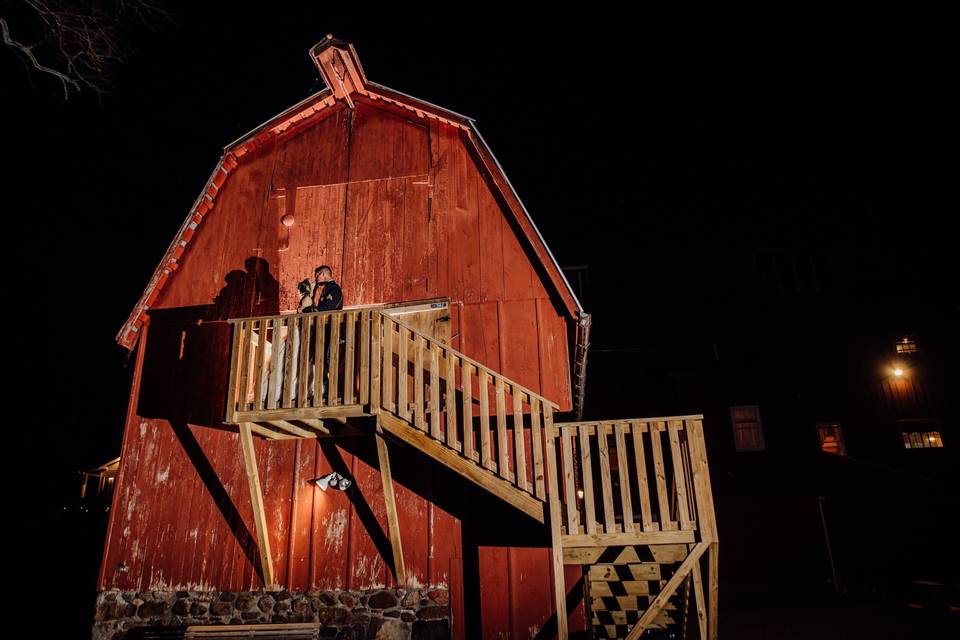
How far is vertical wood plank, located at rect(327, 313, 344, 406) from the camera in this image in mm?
7340

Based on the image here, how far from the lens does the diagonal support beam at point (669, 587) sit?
22.6 ft

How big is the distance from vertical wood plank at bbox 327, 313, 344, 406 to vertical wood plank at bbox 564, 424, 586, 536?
278 centimetres

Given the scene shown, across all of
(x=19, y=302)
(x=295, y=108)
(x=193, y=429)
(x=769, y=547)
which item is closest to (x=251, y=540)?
(x=193, y=429)

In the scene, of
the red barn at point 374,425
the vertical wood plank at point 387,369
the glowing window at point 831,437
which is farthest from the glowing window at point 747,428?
the vertical wood plank at point 387,369

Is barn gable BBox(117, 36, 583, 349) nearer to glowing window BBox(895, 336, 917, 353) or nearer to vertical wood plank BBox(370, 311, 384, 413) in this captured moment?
vertical wood plank BBox(370, 311, 384, 413)

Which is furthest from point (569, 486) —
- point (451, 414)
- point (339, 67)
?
point (339, 67)

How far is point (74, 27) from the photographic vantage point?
9406mm

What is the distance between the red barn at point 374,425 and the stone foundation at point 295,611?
0.03m

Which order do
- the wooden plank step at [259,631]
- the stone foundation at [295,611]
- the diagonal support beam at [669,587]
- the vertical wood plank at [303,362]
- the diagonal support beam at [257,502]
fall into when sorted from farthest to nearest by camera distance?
1. the stone foundation at [295,611]
2. the wooden plank step at [259,631]
3. the diagonal support beam at [257,502]
4. the vertical wood plank at [303,362]
5. the diagonal support beam at [669,587]

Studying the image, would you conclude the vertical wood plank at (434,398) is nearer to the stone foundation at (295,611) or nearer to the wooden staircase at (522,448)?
the wooden staircase at (522,448)

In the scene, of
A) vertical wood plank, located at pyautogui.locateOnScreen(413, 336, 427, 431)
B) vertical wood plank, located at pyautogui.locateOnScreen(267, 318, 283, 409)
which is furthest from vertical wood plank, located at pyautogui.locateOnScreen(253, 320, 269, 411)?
vertical wood plank, located at pyautogui.locateOnScreen(413, 336, 427, 431)

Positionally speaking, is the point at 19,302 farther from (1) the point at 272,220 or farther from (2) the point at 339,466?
(2) the point at 339,466

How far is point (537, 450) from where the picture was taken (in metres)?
7.29

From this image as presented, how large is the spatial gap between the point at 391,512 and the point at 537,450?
2270 millimetres
